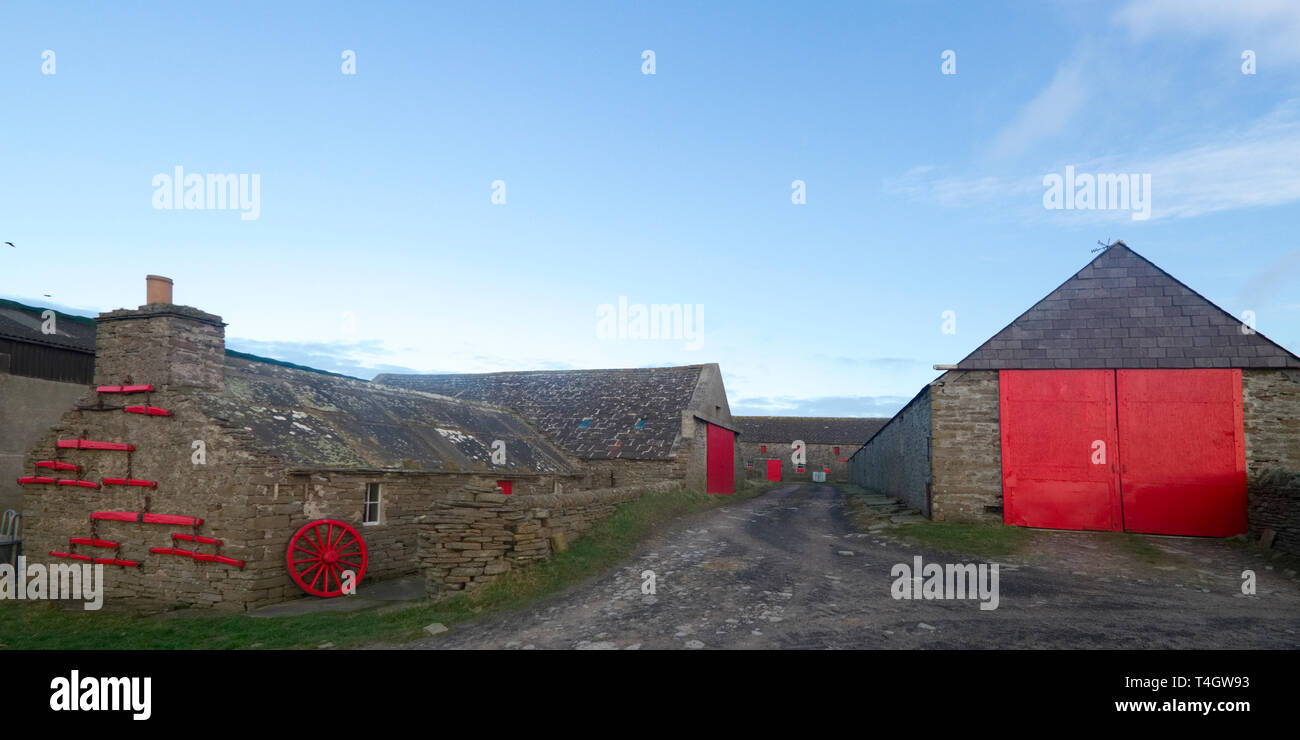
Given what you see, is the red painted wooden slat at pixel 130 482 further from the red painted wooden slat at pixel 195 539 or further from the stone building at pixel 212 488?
the red painted wooden slat at pixel 195 539

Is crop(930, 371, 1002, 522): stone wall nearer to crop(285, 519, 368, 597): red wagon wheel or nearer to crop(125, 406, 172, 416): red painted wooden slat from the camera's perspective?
crop(285, 519, 368, 597): red wagon wheel

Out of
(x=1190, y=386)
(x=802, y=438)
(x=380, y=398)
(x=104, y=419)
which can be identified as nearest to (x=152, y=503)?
(x=104, y=419)

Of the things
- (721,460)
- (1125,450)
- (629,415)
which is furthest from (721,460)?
(1125,450)

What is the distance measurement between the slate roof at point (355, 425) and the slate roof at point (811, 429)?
3952 cm

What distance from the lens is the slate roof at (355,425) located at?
13891 millimetres

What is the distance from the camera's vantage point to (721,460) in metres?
31.8

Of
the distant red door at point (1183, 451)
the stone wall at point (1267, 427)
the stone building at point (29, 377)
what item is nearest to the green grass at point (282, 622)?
the stone building at point (29, 377)

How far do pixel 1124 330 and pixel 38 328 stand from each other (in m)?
32.3

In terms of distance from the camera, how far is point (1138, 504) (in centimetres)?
1611

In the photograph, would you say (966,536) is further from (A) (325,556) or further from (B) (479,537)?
(A) (325,556)

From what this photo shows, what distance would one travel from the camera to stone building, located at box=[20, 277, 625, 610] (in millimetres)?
12305

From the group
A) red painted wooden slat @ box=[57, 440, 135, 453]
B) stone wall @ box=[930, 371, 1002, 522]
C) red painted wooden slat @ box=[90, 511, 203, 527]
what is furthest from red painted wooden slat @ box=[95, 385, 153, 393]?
stone wall @ box=[930, 371, 1002, 522]
